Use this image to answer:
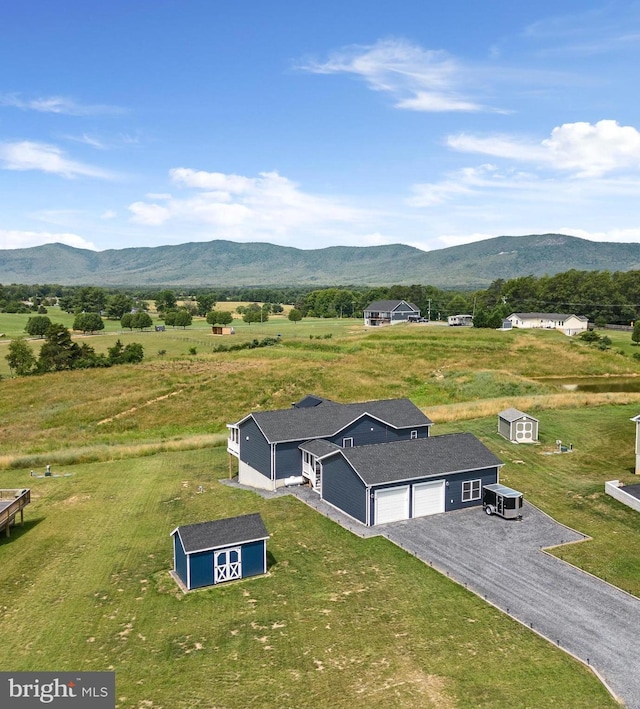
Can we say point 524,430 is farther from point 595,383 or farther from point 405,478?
point 595,383

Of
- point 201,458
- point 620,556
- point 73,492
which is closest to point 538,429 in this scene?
point 620,556

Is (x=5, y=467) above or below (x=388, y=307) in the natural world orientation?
below

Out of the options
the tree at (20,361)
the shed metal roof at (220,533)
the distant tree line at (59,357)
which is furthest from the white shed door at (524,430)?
the tree at (20,361)

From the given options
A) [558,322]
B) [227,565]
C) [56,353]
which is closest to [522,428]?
[227,565]

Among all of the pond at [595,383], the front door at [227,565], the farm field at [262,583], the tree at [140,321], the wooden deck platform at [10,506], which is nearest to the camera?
the farm field at [262,583]

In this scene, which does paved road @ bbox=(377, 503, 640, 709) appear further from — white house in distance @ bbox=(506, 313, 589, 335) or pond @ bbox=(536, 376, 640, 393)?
white house in distance @ bbox=(506, 313, 589, 335)

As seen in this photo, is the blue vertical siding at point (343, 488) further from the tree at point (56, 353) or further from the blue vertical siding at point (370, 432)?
the tree at point (56, 353)

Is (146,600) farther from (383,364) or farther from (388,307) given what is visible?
(388,307)
